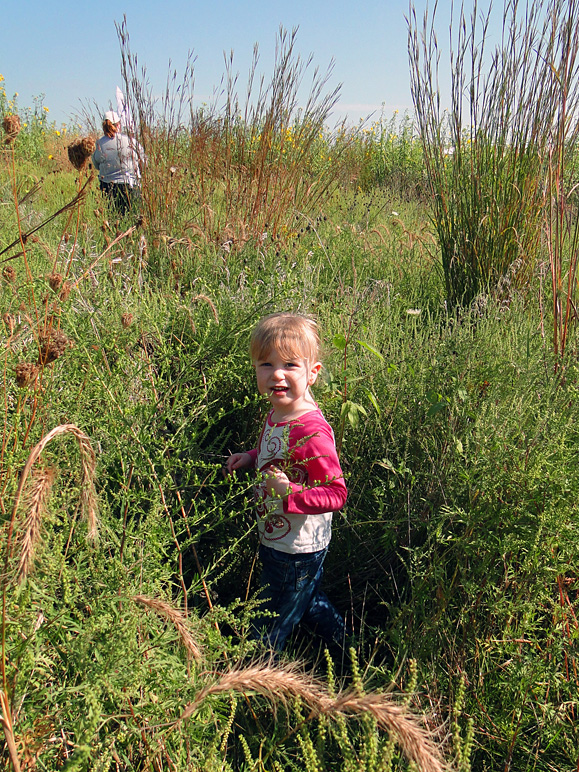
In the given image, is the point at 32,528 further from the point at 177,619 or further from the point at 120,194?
the point at 120,194

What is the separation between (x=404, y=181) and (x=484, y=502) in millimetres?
8123

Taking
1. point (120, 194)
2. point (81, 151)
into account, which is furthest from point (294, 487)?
point (120, 194)

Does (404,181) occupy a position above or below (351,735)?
above

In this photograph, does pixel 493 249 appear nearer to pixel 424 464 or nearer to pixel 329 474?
pixel 424 464

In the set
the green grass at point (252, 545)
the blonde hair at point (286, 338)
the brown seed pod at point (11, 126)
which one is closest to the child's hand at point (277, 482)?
the green grass at point (252, 545)

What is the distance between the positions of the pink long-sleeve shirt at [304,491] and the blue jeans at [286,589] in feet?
0.14

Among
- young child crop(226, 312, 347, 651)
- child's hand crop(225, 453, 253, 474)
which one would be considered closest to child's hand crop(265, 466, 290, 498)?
young child crop(226, 312, 347, 651)

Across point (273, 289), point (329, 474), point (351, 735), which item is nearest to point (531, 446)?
point (329, 474)

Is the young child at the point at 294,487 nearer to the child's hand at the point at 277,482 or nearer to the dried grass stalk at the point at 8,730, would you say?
the child's hand at the point at 277,482

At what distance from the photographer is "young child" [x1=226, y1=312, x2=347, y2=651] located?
1819 millimetres

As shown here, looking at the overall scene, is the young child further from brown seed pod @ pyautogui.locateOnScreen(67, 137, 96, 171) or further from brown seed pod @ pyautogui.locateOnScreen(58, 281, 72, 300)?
brown seed pod @ pyautogui.locateOnScreen(67, 137, 96, 171)

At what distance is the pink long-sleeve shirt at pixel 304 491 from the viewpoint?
177 centimetres

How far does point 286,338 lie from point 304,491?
0.51 meters

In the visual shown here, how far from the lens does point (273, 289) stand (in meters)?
2.57
